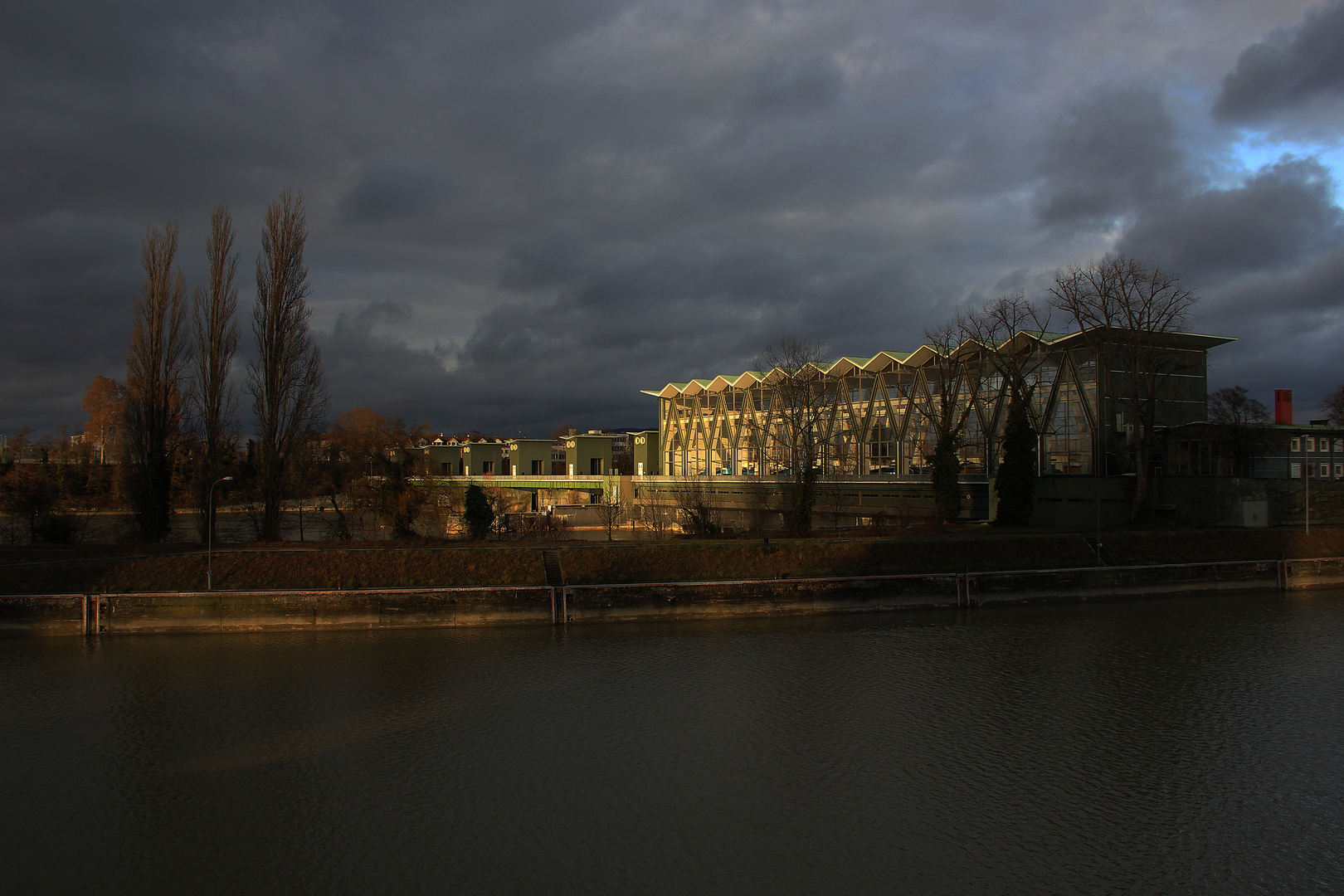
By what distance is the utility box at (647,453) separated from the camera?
238 ft

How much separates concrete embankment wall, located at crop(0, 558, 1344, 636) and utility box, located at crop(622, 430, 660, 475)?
48.3 metres

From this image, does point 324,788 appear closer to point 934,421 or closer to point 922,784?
point 922,784

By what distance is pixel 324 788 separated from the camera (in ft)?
36.3

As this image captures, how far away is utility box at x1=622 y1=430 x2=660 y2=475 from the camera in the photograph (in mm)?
72625

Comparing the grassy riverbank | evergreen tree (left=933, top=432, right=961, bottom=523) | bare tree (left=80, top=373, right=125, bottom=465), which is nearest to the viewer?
the grassy riverbank

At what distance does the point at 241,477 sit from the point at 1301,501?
160 feet

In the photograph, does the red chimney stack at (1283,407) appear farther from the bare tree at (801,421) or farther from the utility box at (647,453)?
the utility box at (647,453)

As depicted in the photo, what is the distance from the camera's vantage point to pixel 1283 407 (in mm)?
36469

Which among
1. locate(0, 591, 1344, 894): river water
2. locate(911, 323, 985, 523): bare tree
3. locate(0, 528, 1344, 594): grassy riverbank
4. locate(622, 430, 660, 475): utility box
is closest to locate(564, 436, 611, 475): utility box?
locate(622, 430, 660, 475): utility box

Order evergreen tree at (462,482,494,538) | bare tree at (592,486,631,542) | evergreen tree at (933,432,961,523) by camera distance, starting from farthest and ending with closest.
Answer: bare tree at (592,486,631,542) < evergreen tree at (933,432,961,523) < evergreen tree at (462,482,494,538)

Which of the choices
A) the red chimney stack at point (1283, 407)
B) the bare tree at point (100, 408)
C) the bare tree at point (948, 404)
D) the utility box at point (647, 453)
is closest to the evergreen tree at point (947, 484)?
the bare tree at point (948, 404)

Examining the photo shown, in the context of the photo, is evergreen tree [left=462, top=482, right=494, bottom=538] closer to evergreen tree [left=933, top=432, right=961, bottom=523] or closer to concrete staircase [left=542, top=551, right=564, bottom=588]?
concrete staircase [left=542, top=551, right=564, bottom=588]

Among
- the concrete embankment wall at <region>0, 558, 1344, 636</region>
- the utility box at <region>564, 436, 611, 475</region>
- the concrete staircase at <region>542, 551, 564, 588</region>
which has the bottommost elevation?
the concrete embankment wall at <region>0, 558, 1344, 636</region>

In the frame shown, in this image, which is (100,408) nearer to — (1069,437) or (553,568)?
(553,568)
